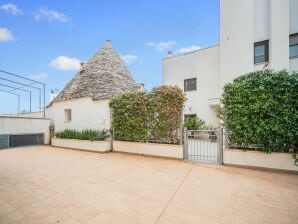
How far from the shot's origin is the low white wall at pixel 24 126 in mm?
11820

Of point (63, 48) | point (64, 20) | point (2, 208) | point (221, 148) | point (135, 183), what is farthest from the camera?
point (63, 48)

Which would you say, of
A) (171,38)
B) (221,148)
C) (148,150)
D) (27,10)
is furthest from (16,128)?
(171,38)

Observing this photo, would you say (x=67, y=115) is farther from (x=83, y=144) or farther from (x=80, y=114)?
(x=83, y=144)

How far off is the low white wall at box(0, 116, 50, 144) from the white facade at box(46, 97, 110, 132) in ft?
2.54

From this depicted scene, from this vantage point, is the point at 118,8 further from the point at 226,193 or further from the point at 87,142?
the point at 226,193

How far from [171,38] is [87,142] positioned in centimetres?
1319

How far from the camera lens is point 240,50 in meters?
12.8

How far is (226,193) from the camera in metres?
4.51

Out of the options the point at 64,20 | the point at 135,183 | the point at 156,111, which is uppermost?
the point at 64,20

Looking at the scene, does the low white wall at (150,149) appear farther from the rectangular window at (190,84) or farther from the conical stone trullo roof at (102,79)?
the rectangular window at (190,84)

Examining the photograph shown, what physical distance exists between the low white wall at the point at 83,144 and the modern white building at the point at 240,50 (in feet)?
27.8

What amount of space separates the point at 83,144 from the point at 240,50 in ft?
40.1

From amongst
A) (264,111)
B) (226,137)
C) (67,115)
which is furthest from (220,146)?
(67,115)

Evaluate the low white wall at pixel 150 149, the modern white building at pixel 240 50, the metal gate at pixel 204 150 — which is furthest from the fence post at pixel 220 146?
the modern white building at pixel 240 50
